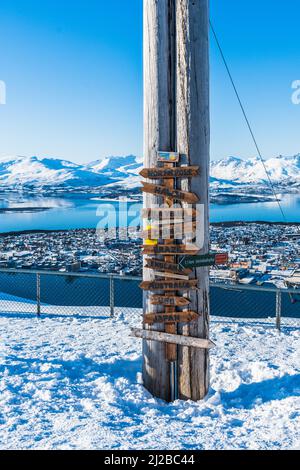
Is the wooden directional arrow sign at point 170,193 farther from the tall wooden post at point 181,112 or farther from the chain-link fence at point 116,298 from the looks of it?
the chain-link fence at point 116,298

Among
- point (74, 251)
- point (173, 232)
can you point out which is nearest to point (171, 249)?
point (173, 232)

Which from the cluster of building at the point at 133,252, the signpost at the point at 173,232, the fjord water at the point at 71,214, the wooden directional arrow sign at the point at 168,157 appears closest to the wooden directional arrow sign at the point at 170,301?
the signpost at the point at 173,232

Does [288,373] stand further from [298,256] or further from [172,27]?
[298,256]

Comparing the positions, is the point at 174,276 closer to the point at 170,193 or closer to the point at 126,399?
the point at 170,193

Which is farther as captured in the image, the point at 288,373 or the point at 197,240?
the point at 288,373
